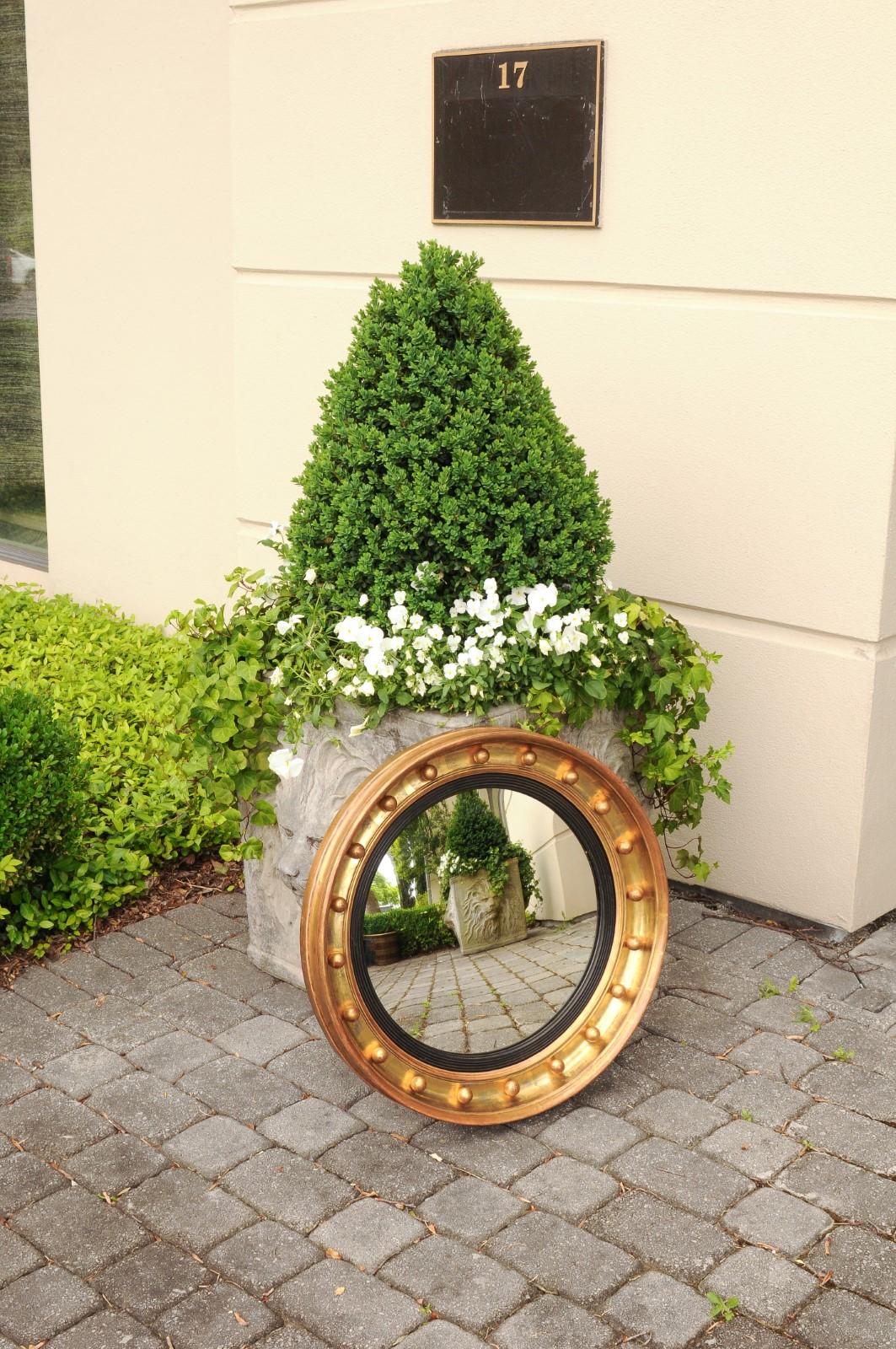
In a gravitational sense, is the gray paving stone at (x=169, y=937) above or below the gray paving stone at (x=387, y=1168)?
above

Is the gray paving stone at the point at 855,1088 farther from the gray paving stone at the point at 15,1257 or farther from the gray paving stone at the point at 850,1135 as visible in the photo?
the gray paving stone at the point at 15,1257

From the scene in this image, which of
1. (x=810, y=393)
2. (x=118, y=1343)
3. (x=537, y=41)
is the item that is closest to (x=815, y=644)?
(x=810, y=393)

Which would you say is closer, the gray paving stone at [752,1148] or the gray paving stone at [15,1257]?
the gray paving stone at [15,1257]

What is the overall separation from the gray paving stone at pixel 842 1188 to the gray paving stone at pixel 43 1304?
1473 millimetres

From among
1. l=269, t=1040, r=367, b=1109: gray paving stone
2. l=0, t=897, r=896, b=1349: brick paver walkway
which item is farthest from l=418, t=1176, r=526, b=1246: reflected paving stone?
l=269, t=1040, r=367, b=1109: gray paving stone

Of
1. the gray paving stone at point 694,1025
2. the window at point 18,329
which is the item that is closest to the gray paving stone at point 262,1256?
the gray paving stone at point 694,1025

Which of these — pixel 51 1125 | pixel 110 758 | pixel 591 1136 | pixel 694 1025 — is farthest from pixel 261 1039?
pixel 110 758

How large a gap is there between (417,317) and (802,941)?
2.14 metres

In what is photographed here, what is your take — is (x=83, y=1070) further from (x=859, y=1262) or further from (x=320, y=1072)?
(x=859, y=1262)

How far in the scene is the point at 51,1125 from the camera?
10.7 ft

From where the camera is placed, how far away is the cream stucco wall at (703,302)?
12.5 ft

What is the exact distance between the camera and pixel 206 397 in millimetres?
6082

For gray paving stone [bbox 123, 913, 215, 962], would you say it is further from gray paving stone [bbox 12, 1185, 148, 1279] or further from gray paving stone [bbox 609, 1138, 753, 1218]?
gray paving stone [bbox 609, 1138, 753, 1218]

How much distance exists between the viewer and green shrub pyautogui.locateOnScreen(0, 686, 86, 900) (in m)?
3.92
